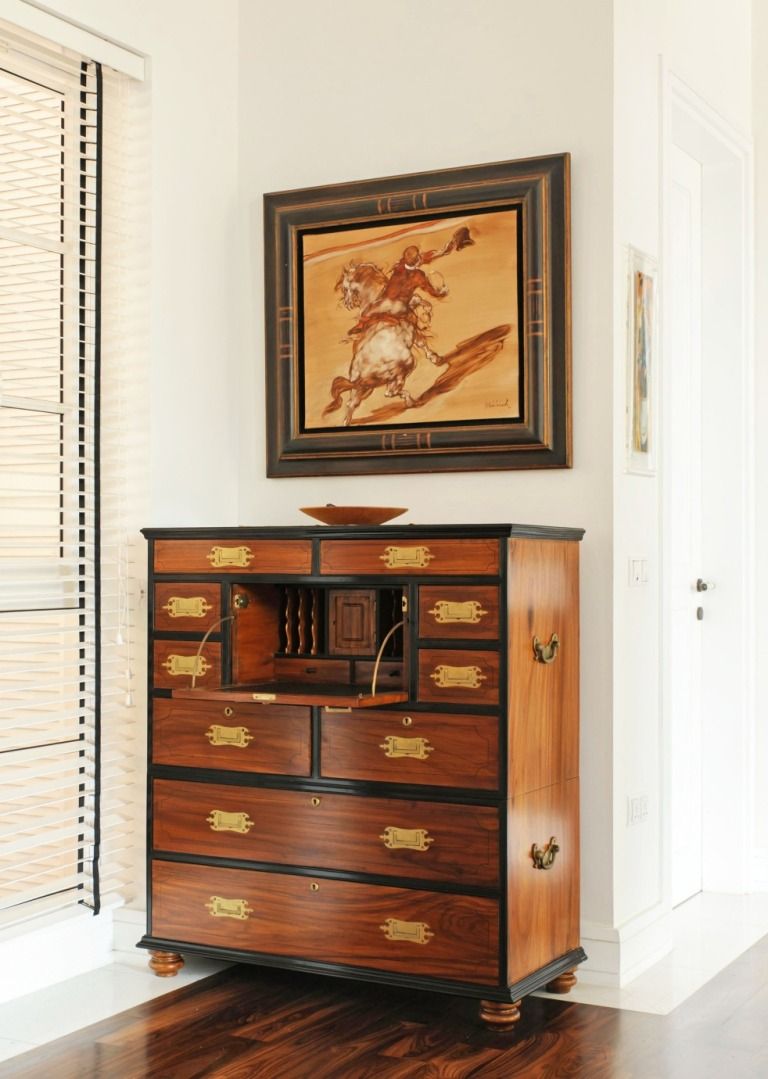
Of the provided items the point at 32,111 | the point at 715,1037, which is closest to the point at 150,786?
the point at 715,1037

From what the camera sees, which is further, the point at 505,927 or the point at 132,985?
the point at 132,985

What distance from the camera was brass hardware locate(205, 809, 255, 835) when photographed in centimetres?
351

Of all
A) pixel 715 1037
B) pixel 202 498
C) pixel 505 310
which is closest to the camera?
pixel 715 1037

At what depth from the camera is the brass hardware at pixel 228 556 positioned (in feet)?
11.6

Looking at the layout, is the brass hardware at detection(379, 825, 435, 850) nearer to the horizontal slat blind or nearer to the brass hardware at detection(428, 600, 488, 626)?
the brass hardware at detection(428, 600, 488, 626)

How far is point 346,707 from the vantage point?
3.23 metres

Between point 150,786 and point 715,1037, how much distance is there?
1.58 metres

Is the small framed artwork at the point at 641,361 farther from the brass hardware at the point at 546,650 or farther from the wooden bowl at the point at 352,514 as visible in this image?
the wooden bowl at the point at 352,514

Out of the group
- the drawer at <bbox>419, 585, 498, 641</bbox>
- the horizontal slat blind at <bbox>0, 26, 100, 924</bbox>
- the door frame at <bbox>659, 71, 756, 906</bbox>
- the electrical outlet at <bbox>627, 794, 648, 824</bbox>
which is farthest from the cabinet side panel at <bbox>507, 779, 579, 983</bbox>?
the door frame at <bbox>659, 71, 756, 906</bbox>

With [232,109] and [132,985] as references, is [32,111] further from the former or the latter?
[132,985]

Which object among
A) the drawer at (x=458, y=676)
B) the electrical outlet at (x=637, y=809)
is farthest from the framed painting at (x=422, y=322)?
the electrical outlet at (x=637, y=809)

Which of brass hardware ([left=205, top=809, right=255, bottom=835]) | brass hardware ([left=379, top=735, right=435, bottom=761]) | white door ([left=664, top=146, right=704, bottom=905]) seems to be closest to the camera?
brass hardware ([left=379, top=735, right=435, bottom=761])

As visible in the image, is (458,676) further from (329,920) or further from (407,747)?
(329,920)

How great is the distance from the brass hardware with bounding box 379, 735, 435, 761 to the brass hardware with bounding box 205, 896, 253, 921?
1.92 feet
